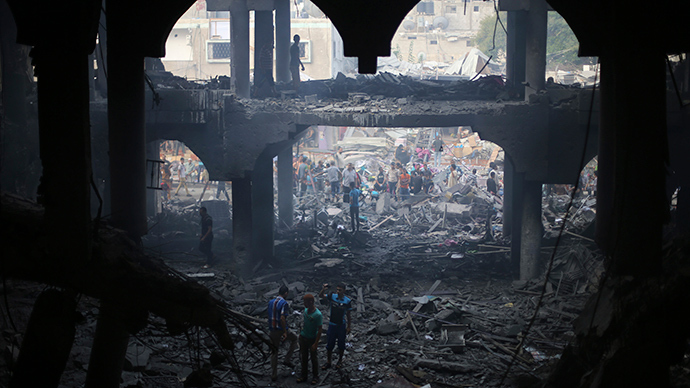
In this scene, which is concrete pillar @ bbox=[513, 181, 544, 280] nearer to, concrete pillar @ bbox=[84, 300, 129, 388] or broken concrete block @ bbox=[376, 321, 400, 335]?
broken concrete block @ bbox=[376, 321, 400, 335]

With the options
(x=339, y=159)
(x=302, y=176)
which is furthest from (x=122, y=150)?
(x=339, y=159)

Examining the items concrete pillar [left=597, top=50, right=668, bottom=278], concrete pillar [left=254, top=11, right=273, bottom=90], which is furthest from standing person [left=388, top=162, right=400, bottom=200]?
concrete pillar [left=597, top=50, right=668, bottom=278]

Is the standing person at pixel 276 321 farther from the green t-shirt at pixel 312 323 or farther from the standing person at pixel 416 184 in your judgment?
the standing person at pixel 416 184

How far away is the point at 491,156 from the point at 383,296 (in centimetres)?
1998

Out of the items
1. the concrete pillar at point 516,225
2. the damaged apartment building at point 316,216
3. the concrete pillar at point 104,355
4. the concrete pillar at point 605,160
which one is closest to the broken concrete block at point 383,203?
the damaged apartment building at point 316,216

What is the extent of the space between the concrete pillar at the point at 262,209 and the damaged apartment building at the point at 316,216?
54 mm

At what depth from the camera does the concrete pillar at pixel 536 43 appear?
12234mm

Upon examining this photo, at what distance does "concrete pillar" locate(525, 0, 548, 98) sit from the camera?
12234 mm

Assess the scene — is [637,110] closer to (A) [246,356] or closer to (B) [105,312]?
(B) [105,312]

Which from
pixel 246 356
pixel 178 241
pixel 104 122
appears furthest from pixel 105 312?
pixel 178 241

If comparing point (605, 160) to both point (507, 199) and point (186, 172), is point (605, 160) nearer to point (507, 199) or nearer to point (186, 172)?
point (507, 199)

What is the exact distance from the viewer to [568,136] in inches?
476

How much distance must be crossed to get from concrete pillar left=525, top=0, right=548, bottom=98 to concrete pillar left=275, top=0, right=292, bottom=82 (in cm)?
694

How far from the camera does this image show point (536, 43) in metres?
12.3
